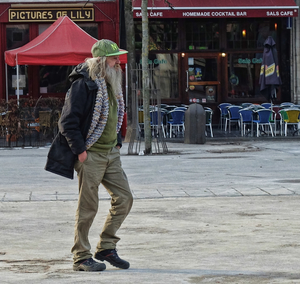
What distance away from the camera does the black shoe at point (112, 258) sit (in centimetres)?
541

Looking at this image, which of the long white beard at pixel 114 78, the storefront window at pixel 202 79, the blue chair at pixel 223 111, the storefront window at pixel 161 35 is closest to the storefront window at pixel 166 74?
the storefront window at pixel 161 35

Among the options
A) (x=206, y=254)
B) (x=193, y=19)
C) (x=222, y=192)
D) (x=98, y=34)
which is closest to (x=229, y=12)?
(x=193, y=19)

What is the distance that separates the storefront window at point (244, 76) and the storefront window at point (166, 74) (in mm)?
1865

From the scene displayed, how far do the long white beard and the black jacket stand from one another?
16cm

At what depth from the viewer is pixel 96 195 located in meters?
5.41

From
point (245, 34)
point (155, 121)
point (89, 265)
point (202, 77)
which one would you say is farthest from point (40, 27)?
point (89, 265)

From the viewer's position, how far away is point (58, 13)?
21.9 m

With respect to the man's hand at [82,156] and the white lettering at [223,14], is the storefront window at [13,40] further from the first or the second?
the man's hand at [82,156]

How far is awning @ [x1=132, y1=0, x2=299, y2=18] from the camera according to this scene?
2181 cm

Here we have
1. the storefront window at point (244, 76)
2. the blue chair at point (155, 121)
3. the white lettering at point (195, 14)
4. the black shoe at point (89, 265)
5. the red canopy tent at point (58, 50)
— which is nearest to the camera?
the black shoe at point (89, 265)

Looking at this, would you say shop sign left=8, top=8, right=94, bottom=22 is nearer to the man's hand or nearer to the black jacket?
the black jacket

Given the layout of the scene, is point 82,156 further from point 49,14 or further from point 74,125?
point 49,14

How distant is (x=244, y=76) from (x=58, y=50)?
779cm

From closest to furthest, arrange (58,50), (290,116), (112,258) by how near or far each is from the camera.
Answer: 1. (112,258)
2. (58,50)
3. (290,116)
